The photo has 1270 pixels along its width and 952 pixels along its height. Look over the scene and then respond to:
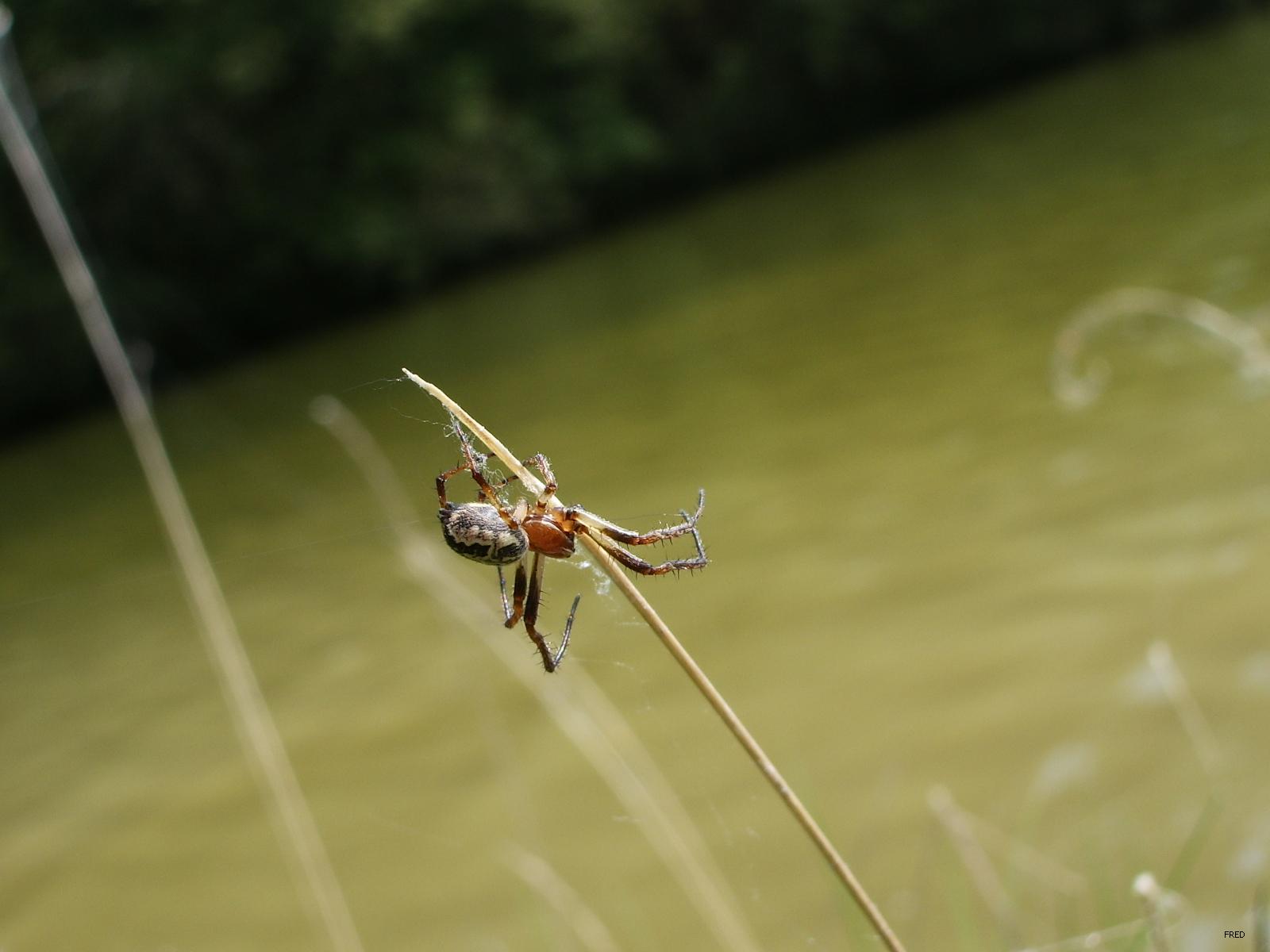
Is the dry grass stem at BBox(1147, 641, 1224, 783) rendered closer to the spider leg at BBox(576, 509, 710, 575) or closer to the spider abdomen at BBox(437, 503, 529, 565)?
the spider leg at BBox(576, 509, 710, 575)

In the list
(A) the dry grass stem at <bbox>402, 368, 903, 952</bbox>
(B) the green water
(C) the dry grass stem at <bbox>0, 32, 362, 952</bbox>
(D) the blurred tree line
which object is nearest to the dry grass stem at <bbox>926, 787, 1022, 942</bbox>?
(B) the green water

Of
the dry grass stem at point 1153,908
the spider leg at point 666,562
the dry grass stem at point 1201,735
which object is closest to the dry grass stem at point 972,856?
the spider leg at point 666,562

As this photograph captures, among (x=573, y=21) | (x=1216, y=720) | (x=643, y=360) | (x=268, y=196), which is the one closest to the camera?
(x=1216, y=720)

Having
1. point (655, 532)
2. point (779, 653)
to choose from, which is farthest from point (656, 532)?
point (779, 653)

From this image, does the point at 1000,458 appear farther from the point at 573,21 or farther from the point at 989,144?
the point at 573,21

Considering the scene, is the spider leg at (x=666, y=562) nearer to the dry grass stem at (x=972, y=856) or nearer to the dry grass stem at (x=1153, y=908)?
A: the dry grass stem at (x=972, y=856)

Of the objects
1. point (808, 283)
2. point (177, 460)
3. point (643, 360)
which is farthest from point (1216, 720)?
point (177, 460)
